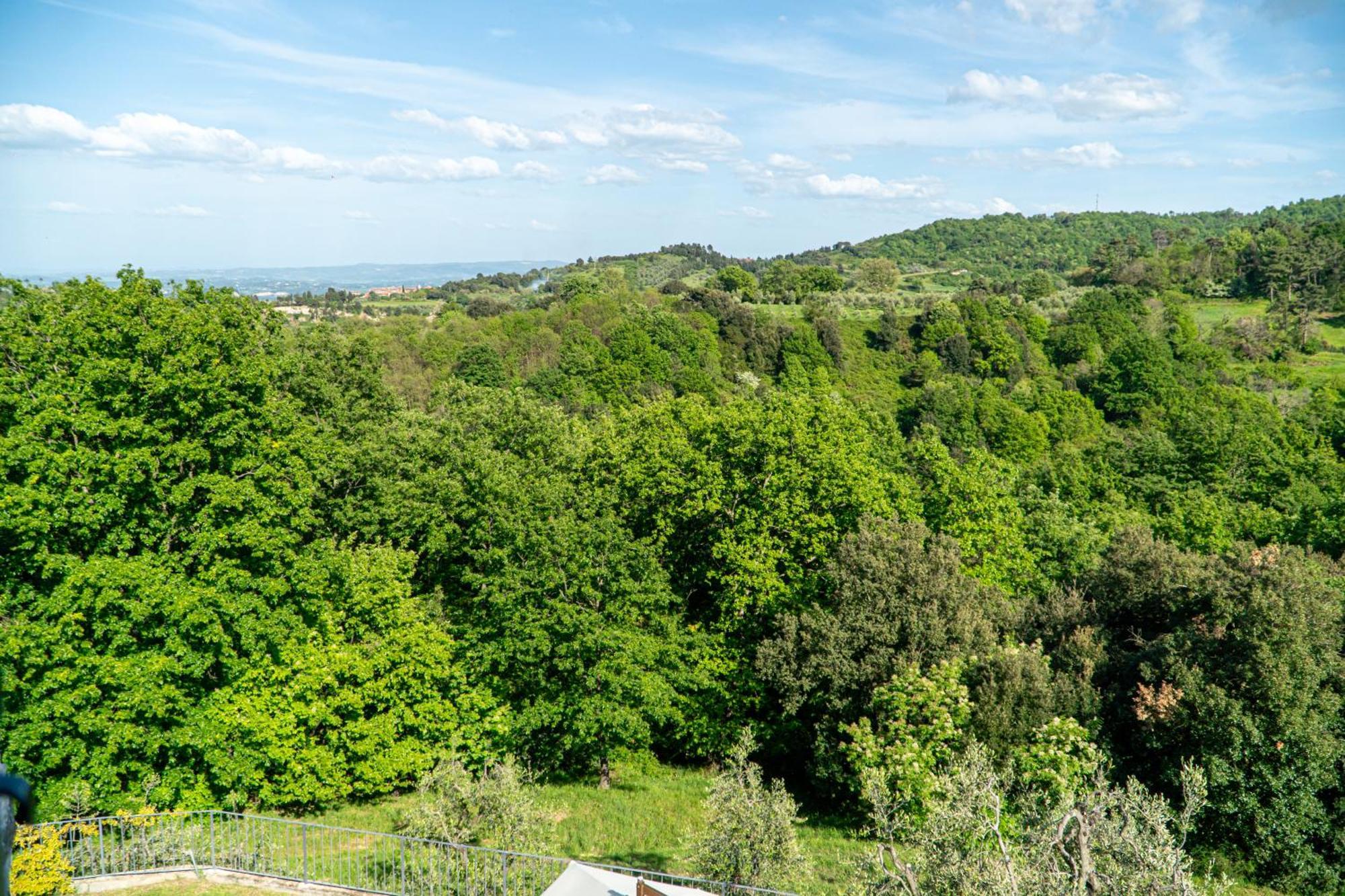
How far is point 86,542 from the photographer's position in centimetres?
1803

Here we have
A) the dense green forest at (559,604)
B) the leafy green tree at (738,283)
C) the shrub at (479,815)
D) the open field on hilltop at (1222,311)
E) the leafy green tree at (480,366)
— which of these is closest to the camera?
the shrub at (479,815)

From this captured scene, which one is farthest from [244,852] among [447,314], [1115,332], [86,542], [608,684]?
[1115,332]

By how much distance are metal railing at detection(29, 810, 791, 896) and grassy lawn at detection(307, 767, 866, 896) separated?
5.12 ft

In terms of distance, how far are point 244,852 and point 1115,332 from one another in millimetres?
88514

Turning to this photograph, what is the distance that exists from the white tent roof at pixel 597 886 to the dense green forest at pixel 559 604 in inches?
135

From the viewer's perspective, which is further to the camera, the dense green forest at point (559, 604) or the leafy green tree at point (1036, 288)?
the leafy green tree at point (1036, 288)

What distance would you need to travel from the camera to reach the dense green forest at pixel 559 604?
17.7 m

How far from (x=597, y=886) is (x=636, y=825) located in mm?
7550

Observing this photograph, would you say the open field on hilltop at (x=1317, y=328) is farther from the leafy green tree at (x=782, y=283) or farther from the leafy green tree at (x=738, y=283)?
the leafy green tree at (x=738, y=283)

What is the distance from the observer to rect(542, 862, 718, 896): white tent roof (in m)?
12.7

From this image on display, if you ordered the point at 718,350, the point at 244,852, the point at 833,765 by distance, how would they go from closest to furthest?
1. the point at 244,852
2. the point at 833,765
3. the point at 718,350

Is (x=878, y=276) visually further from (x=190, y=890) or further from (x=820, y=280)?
(x=190, y=890)

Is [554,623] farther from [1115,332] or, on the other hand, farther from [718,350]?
[1115,332]

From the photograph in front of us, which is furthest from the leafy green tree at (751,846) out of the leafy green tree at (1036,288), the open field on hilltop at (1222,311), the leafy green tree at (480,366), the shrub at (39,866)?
the leafy green tree at (1036,288)
